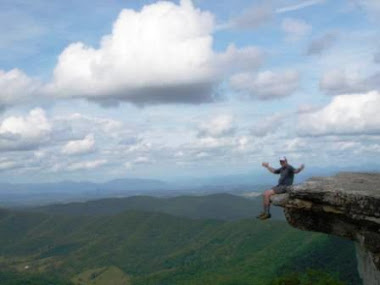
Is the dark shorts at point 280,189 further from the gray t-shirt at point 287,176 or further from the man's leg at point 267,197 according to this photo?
the gray t-shirt at point 287,176

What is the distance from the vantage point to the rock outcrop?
21.5 metres

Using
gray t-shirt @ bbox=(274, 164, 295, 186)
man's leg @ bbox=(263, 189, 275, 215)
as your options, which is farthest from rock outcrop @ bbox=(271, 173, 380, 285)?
gray t-shirt @ bbox=(274, 164, 295, 186)

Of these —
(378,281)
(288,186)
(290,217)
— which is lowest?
(378,281)

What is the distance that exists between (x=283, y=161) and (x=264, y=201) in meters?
2.78

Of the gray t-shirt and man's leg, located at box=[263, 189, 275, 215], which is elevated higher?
the gray t-shirt

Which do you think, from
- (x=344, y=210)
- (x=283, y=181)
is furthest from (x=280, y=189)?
(x=344, y=210)

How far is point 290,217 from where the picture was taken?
984 inches

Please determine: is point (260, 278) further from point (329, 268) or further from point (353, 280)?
point (353, 280)

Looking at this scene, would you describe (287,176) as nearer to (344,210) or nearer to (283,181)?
(283,181)

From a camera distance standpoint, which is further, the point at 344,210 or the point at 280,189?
the point at 280,189

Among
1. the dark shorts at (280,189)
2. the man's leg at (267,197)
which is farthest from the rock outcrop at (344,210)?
the man's leg at (267,197)

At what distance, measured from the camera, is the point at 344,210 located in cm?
2231

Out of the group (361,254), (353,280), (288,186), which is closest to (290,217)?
(288,186)

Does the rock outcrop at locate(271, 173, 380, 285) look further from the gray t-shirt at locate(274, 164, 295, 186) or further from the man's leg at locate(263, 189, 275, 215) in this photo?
the gray t-shirt at locate(274, 164, 295, 186)
